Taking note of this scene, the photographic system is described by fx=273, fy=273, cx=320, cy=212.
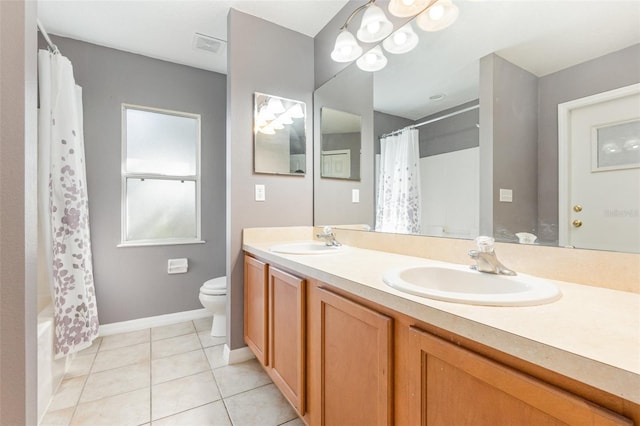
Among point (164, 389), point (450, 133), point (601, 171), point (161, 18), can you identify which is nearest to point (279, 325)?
point (164, 389)

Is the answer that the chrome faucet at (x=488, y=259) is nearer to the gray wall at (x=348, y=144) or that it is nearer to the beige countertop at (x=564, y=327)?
the beige countertop at (x=564, y=327)

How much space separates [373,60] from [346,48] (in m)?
0.20

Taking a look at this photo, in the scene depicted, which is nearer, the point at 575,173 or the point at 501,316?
the point at 501,316

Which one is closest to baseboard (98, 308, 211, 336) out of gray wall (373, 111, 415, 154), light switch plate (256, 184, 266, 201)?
light switch plate (256, 184, 266, 201)

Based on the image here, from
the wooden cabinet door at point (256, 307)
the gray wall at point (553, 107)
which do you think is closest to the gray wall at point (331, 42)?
the gray wall at point (553, 107)

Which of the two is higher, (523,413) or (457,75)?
(457,75)

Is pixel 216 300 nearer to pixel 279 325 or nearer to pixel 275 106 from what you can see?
pixel 279 325

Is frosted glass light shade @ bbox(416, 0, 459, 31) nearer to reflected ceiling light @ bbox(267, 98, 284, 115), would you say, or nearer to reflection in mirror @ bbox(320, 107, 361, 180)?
reflection in mirror @ bbox(320, 107, 361, 180)

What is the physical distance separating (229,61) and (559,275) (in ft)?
7.06

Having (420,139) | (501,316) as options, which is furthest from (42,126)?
(501,316)

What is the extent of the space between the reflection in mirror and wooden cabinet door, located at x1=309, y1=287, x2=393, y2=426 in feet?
3.54

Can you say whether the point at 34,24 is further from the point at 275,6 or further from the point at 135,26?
the point at 135,26

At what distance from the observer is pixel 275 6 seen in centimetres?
188

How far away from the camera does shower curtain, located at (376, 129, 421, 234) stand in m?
1.45
